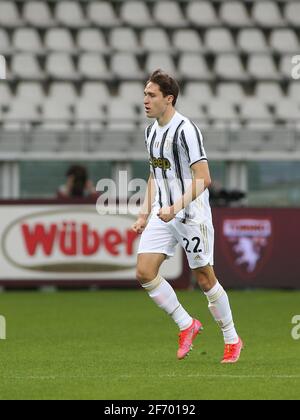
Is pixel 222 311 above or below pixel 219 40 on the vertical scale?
below

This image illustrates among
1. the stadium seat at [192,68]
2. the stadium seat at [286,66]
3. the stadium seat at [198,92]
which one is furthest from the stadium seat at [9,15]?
the stadium seat at [286,66]

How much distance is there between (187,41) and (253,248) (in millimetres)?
8577

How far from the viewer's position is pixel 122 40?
26031mm

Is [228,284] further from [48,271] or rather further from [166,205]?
[166,205]

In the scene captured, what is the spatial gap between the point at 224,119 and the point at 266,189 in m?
3.19

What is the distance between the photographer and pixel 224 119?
23.4 meters

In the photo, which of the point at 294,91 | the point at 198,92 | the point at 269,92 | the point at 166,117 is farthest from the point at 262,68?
the point at 166,117

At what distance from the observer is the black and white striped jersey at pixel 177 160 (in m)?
9.14

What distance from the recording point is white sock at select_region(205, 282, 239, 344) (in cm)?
939

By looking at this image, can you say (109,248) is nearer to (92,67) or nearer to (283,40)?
(92,67)

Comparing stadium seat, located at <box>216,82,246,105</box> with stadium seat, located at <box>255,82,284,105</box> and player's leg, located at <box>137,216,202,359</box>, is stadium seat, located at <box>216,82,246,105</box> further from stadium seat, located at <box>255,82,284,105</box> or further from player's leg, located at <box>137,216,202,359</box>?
player's leg, located at <box>137,216,202,359</box>

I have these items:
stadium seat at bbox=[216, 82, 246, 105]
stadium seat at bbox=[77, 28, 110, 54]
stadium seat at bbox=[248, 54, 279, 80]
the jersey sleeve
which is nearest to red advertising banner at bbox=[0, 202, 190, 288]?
stadium seat at bbox=[216, 82, 246, 105]

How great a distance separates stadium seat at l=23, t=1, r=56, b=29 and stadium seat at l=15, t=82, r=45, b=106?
81.2 inches

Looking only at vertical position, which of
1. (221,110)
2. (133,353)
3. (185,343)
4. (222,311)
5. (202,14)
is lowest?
(133,353)
